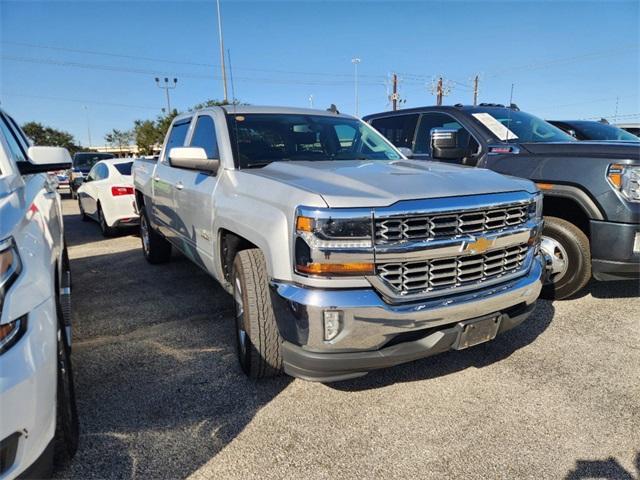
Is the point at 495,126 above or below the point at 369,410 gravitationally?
above

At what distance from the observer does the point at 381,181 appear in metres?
2.51

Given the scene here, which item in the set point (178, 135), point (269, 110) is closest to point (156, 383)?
point (269, 110)

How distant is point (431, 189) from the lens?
7.77 ft

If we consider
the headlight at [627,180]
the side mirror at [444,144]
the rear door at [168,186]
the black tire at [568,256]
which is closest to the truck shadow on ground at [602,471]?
the black tire at [568,256]

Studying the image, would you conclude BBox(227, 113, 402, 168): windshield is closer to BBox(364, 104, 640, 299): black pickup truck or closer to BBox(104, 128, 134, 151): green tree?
BBox(364, 104, 640, 299): black pickup truck

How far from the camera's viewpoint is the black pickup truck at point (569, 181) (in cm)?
359

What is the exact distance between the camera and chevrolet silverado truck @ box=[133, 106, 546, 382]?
2.15 m

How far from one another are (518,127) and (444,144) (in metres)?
1.49

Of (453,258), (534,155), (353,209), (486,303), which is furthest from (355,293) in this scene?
(534,155)

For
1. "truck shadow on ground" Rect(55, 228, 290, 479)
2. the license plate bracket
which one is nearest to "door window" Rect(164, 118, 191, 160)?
"truck shadow on ground" Rect(55, 228, 290, 479)

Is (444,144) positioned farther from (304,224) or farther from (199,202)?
(304,224)

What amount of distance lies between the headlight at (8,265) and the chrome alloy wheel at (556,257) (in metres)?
3.99

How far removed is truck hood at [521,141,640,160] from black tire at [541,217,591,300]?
0.62 meters

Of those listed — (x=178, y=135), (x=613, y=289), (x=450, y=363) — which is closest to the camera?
(x=450, y=363)
